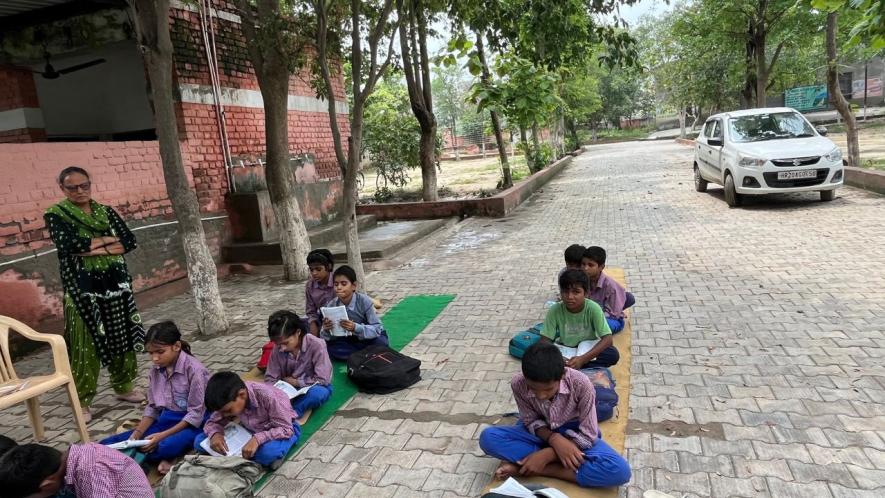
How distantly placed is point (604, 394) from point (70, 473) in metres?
2.73

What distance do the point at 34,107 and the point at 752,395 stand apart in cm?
1029

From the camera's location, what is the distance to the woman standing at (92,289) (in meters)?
3.99

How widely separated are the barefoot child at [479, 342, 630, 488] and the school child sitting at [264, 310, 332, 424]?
54.0 inches

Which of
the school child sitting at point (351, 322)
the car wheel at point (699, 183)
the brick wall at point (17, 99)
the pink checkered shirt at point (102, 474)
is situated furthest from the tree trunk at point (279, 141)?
the car wheel at point (699, 183)

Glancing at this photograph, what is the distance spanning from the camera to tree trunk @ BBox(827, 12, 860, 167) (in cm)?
1104

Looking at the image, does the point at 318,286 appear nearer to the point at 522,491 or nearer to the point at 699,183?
the point at 522,491

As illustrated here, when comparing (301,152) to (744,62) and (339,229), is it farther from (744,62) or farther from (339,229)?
(744,62)

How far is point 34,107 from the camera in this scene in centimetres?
866

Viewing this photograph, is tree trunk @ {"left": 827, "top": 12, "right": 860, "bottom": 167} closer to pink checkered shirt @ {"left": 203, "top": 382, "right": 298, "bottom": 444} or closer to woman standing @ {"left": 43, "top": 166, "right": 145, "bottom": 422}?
pink checkered shirt @ {"left": 203, "top": 382, "right": 298, "bottom": 444}

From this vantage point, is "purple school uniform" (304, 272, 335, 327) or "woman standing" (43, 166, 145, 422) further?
"purple school uniform" (304, 272, 335, 327)

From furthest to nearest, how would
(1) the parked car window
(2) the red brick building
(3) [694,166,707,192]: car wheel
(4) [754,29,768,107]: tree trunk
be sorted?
(4) [754,29,768,107]: tree trunk → (3) [694,166,707,192]: car wheel → (1) the parked car window → (2) the red brick building

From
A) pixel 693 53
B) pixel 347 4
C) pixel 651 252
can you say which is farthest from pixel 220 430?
pixel 693 53

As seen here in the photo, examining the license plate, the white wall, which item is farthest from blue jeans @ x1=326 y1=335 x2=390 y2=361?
the license plate

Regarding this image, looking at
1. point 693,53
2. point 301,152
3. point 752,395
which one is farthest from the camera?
point 693,53
